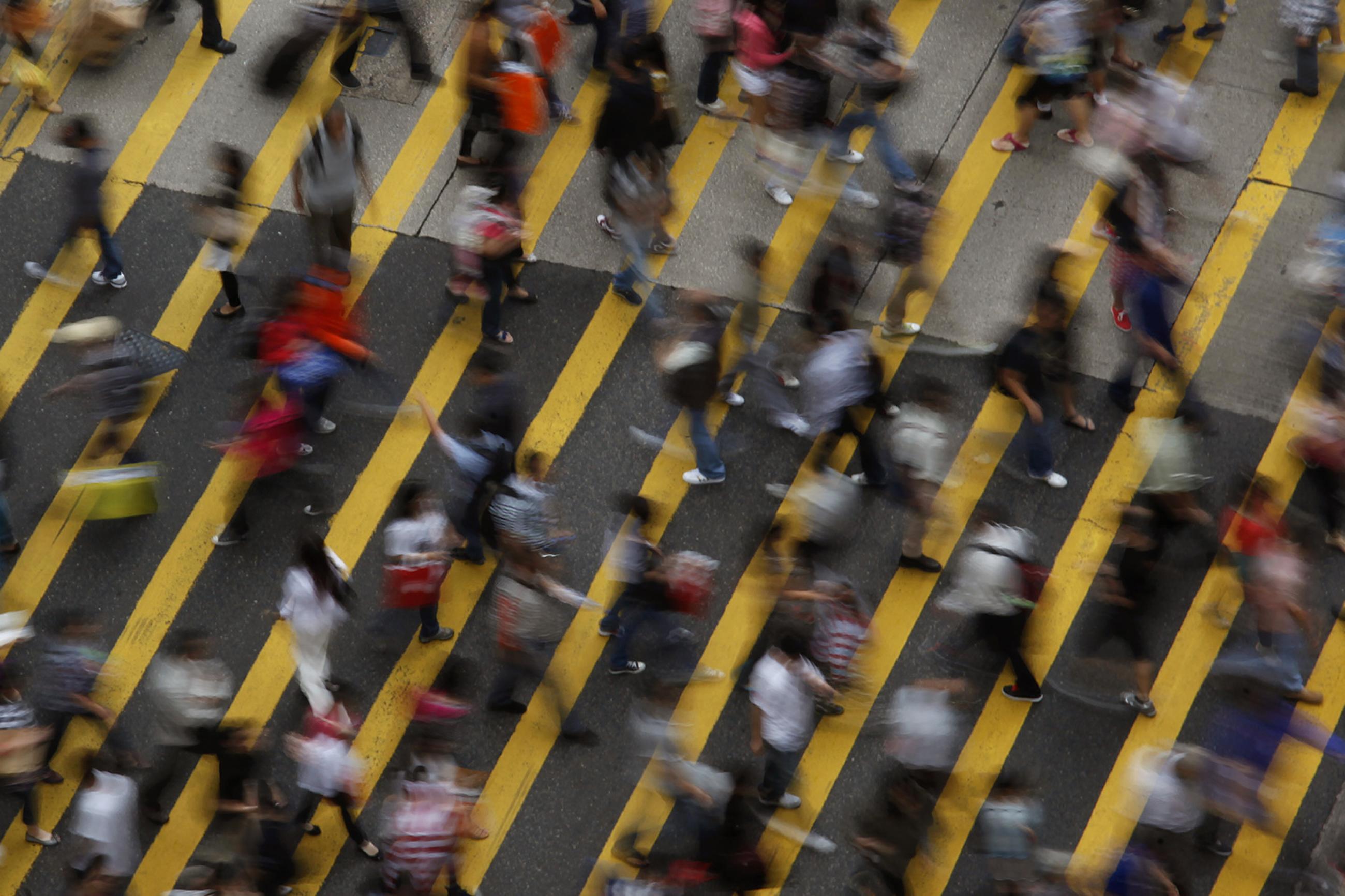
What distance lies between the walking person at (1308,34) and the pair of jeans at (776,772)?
7289mm

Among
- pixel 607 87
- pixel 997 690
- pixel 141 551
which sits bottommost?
pixel 141 551

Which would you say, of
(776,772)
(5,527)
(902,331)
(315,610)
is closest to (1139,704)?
(776,772)

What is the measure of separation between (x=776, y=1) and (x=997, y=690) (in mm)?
5932

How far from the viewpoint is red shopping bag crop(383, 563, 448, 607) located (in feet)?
34.5

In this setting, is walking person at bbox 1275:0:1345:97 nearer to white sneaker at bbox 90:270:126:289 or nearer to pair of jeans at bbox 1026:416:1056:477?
pair of jeans at bbox 1026:416:1056:477

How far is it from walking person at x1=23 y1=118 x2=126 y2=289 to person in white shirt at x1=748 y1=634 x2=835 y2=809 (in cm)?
646

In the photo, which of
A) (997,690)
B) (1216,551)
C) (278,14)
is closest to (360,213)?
(278,14)

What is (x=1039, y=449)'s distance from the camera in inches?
448

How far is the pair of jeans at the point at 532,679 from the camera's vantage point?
10570 mm

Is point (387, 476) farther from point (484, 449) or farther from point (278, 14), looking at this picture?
point (278, 14)

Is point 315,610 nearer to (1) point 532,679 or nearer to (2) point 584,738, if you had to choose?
(1) point 532,679

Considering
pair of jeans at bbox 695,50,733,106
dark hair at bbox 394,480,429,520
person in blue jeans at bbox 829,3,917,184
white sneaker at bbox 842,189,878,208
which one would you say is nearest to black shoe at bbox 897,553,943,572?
white sneaker at bbox 842,189,878,208

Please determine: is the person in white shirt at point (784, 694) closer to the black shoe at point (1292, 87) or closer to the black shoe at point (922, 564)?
the black shoe at point (922, 564)

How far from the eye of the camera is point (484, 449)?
35.0 feet
